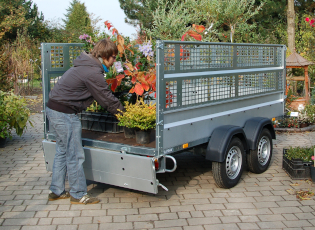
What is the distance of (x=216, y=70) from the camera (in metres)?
4.70

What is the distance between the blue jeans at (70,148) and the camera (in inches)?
166

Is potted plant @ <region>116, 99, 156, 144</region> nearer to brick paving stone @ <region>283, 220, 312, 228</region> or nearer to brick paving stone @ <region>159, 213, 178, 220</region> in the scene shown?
brick paving stone @ <region>159, 213, 178, 220</region>

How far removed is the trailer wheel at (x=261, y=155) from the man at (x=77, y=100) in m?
2.30

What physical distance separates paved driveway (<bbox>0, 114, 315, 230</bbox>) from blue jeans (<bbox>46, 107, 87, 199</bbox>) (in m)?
0.29

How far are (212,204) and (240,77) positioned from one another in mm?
1815

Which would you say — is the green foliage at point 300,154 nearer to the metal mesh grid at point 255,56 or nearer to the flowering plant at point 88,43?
the metal mesh grid at point 255,56

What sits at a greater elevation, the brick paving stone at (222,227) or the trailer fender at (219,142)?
the trailer fender at (219,142)

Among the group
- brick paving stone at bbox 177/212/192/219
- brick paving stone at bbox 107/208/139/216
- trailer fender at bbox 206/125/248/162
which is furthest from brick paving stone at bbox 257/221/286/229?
brick paving stone at bbox 107/208/139/216

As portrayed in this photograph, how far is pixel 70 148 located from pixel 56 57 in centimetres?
141

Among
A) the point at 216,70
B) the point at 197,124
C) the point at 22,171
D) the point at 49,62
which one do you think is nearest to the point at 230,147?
the point at 197,124

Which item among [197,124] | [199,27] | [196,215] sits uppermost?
[199,27]

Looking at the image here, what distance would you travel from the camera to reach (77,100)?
13.8 ft

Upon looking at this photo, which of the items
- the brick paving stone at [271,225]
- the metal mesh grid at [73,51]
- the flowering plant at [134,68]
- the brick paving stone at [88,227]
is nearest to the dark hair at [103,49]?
the flowering plant at [134,68]

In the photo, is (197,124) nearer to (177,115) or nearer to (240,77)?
(177,115)
